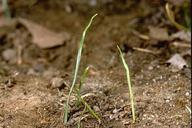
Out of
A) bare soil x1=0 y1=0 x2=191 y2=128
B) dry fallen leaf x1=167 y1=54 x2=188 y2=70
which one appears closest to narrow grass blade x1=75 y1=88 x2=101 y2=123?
bare soil x1=0 y1=0 x2=191 y2=128

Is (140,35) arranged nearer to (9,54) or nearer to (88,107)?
(9,54)

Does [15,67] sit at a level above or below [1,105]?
below

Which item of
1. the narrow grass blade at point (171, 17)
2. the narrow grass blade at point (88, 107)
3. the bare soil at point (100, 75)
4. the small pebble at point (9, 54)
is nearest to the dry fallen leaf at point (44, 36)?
the bare soil at point (100, 75)

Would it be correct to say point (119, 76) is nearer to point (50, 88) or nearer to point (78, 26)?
point (50, 88)

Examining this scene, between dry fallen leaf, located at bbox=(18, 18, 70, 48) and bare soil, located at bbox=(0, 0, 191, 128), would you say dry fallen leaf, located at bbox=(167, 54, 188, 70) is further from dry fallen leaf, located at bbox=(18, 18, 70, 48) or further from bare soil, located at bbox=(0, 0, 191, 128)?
dry fallen leaf, located at bbox=(18, 18, 70, 48)

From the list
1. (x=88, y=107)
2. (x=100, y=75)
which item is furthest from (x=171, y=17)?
(x=88, y=107)

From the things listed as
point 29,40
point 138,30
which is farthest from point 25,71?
point 138,30
